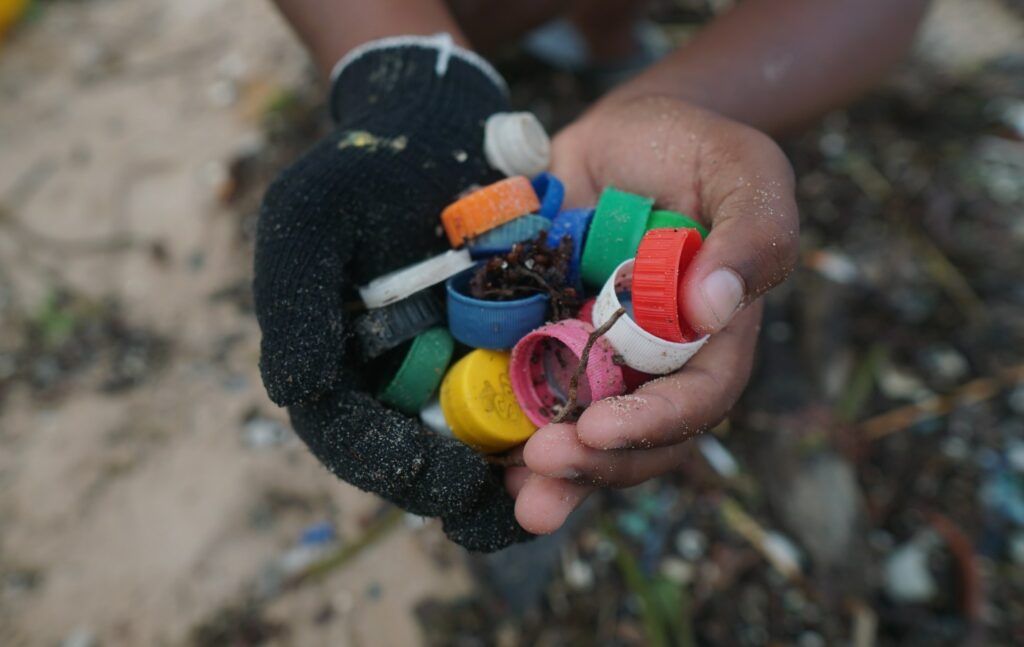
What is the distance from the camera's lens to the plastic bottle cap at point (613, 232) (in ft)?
5.89

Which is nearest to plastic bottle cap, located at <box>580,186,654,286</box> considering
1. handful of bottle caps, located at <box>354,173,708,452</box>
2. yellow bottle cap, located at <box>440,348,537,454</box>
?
handful of bottle caps, located at <box>354,173,708,452</box>

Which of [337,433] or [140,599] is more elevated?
[337,433]

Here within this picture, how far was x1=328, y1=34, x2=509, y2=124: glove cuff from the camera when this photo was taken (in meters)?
2.22

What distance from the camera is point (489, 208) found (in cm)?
188

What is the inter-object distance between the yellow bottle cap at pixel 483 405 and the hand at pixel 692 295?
0.34ft

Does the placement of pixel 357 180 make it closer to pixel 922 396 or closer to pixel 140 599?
pixel 140 599

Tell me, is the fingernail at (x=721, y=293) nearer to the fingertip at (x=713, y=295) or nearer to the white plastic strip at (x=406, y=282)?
the fingertip at (x=713, y=295)

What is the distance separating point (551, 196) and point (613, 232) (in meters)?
0.25

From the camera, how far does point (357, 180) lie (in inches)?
74.3

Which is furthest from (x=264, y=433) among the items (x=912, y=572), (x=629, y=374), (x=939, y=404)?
(x=939, y=404)

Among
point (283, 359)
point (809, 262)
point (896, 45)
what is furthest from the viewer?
point (809, 262)

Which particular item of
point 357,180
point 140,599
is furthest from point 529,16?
point 140,599

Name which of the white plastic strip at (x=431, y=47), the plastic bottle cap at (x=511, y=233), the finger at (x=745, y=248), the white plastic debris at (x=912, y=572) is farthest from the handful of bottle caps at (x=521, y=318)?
the white plastic debris at (x=912, y=572)

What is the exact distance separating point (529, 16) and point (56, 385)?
2607mm
